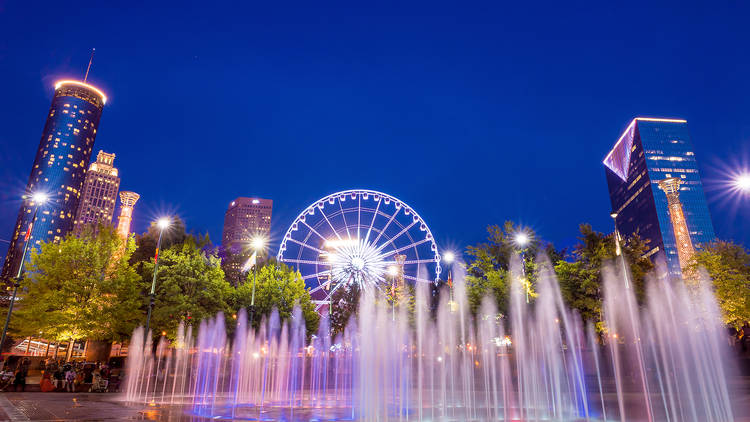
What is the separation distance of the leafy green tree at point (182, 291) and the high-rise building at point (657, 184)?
372 ft

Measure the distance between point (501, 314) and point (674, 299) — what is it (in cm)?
1470

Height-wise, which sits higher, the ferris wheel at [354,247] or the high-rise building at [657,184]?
the high-rise building at [657,184]

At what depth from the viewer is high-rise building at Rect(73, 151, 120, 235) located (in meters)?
182

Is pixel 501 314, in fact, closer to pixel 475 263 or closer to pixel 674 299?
pixel 475 263

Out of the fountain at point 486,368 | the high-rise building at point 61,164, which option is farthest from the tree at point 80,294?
the high-rise building at point 61,164

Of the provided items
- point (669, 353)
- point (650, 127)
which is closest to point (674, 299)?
point (669, 353)

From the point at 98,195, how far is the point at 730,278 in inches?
8144

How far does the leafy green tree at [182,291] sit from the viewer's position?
3362 centimetres

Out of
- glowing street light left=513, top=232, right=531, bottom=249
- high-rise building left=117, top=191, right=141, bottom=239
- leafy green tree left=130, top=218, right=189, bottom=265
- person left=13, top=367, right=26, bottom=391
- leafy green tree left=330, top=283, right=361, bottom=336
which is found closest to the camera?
person left=13, top=367, right=26, bottom=391

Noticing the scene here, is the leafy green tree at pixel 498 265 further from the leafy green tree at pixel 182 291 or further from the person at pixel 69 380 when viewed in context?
the person at pixel 69 380

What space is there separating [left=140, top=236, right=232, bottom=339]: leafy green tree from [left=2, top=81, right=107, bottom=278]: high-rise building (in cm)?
15813

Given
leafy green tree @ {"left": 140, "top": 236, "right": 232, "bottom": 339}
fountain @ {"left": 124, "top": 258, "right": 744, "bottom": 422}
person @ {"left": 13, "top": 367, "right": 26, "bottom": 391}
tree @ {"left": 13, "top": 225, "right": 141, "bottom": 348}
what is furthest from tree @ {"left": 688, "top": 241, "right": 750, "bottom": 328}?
person @ {"left": 13, "top": 367, "right": 26, "bottom": 391}

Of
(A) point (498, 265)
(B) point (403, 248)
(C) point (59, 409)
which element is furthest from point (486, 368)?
(C) point (59, 409)

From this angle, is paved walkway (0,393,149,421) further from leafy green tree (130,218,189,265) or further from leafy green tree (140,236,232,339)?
leafy green tree (130,218,189,265)
